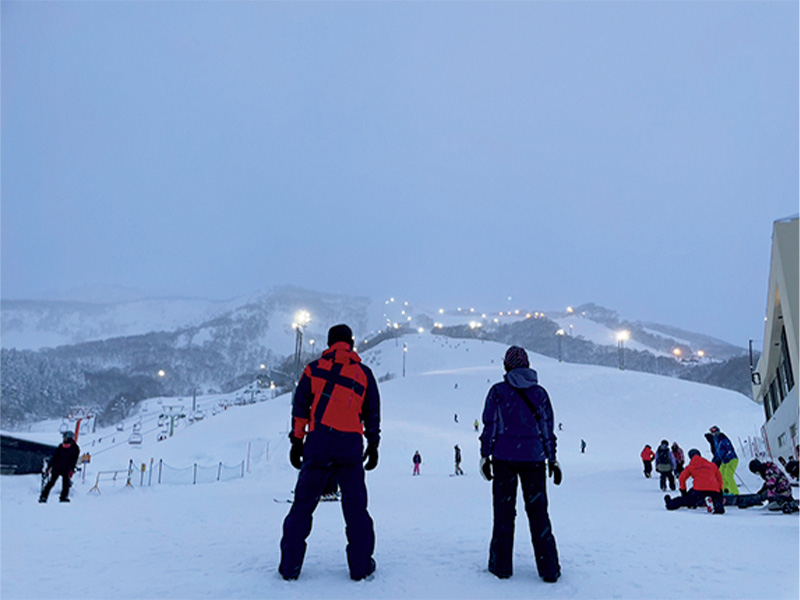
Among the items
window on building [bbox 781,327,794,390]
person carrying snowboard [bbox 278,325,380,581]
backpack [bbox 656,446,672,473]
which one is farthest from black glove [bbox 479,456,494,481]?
window on building [bbox 781,327,794,390]

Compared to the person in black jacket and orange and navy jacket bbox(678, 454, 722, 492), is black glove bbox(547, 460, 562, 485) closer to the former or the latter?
orange and navy jacket bbox(678, 454, 722, 492)

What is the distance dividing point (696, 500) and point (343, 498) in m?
8.16

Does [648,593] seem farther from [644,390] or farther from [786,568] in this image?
[644,390]

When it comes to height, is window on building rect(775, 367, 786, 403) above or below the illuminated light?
below

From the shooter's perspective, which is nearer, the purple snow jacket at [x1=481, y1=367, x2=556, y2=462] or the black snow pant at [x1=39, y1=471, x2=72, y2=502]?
the purple snow jacket at [x1=481, y1=367, x2=556, y2=462]

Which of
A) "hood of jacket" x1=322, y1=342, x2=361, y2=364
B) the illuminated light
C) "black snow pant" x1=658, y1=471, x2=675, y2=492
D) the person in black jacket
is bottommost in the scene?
"black snow pant" x1=658, y1=471, x2=675, y2=492

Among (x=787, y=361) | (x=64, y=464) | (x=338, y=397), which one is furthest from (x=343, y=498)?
(x=787, y=361)

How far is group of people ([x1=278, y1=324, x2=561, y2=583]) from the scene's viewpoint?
3.83 metres

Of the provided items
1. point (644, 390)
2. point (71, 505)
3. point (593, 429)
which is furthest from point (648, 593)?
point (644, 390)

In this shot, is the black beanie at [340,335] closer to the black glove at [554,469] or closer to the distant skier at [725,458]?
the black glove at [554,469]

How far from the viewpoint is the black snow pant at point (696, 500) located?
28.5 feet

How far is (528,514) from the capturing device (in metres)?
3.97

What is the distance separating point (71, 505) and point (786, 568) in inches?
436

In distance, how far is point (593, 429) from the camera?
149 ft
